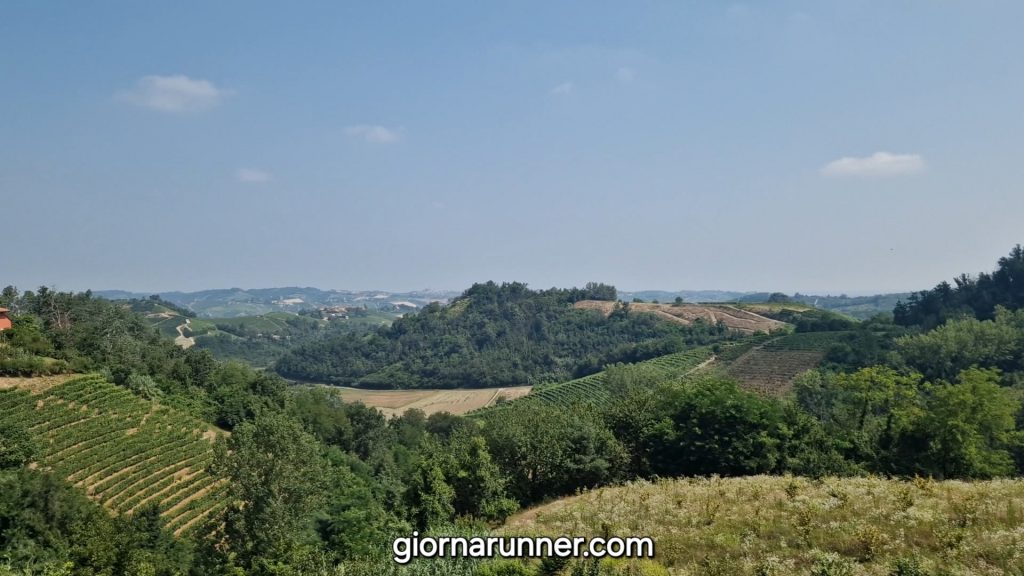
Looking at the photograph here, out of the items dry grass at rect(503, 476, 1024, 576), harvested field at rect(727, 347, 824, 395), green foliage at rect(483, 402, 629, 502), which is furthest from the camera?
harvested field at rect(727, 347, 824, 395)

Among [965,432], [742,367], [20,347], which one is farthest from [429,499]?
[742,367]

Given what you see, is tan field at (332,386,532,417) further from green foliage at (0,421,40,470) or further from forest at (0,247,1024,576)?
green foliage at (0,421,40,470)

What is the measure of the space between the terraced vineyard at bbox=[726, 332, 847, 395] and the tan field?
171 feet

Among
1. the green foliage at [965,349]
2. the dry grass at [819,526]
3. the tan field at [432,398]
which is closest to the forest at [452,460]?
the green foliage at [965,349]

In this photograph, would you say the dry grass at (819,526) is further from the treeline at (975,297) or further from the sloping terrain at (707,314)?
the sloping terrain at (707,314)

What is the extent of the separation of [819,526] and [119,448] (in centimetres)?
4376

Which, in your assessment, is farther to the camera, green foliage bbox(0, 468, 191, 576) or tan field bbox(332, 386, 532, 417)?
tan field bbox(332, 386, 532, 417)

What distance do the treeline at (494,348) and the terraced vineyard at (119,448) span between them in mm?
106765

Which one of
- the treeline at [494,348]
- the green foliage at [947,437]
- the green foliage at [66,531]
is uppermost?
the green foliage at [947,437]

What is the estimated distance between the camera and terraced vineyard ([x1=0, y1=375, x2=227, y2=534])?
32.9 meters

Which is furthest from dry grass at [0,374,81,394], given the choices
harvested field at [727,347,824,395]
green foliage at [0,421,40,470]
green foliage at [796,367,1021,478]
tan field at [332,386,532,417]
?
harvested field at [727,347,824,395]

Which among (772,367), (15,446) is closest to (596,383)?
(772,367)

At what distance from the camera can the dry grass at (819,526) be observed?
11.7 metres

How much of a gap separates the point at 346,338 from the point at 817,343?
163 metres
